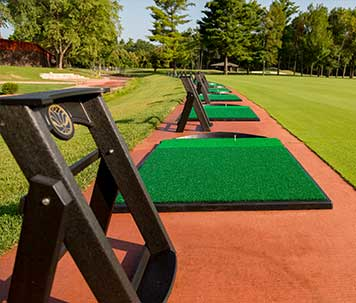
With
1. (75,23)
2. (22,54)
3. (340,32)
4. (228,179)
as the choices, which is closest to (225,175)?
(228,179)

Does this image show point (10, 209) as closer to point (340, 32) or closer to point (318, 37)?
point (318, 37)

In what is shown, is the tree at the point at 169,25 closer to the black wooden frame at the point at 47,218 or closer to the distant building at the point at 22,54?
the distant building at the point at 22,54

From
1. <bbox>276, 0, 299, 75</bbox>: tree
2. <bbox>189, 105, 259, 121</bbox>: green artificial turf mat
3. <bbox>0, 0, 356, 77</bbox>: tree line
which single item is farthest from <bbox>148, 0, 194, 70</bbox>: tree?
<bbox>189, 105, 259, 121</bbox>: green artificial turf mat

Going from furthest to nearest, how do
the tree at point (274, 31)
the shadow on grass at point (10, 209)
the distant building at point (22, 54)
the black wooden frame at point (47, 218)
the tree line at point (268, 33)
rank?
the tree at point (274, 31) → the tree line at point (268, 33) → the distant building at point (22, 54) → the shadow on grass at point (10, 209) → the black wooden frame at point (47, 218)

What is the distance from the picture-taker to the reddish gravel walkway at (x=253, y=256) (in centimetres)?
243

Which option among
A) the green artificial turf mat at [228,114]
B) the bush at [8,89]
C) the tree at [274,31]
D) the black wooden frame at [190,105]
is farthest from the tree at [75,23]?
the black wooden frame at [190,105]

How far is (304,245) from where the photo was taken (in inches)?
121

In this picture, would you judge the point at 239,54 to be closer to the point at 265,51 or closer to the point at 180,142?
the point at 265,51

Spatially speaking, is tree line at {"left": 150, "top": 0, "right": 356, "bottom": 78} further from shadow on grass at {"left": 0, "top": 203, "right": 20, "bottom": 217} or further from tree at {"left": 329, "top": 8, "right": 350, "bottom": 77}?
shadow on grass at {"left": 0, "top": 203, "right": 20, "bottom": 217}

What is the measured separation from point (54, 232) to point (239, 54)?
2411 inches

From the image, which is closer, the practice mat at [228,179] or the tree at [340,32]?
the practice mat at [228,179]

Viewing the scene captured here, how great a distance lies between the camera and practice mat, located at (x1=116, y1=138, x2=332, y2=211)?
12.7 ft

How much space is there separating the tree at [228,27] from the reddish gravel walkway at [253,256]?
184 ft

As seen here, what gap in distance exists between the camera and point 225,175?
15.8 ft
